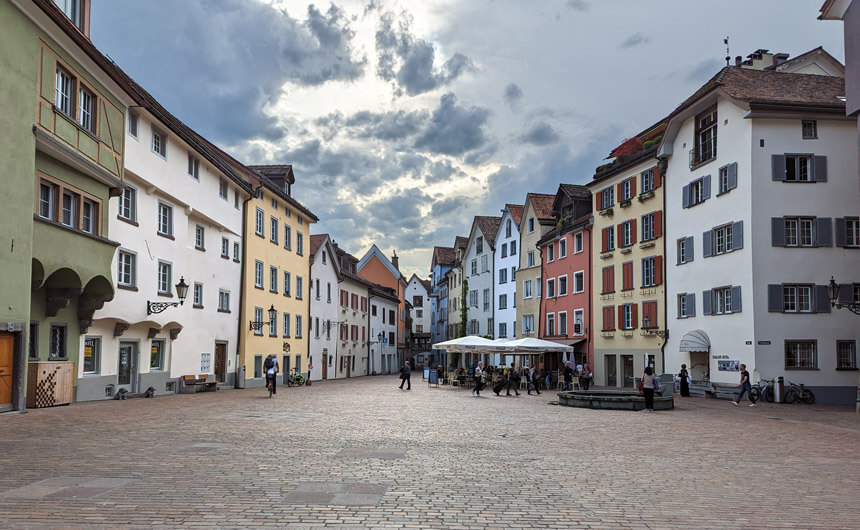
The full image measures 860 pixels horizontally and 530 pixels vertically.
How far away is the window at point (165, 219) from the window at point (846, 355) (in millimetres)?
27681

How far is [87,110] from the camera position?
75.6 feet

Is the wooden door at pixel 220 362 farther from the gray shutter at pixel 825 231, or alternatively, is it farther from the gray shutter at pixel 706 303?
the gray shutter at pixel 825 231

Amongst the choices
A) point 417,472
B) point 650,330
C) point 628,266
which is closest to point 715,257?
point 650,330

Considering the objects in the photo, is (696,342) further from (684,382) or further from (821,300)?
(821,300)

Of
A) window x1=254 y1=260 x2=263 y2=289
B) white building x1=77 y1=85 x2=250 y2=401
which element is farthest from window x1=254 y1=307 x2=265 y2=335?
white building x1=77 y1=85 x2=250 y2=401

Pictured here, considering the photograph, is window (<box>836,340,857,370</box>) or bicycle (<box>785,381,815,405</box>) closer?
bicycle (<box>785,381,815,405</box>)

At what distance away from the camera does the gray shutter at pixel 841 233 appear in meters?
31.4

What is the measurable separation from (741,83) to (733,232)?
7.18 metres

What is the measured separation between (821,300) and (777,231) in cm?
332

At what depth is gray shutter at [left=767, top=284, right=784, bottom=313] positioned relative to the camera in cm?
3108

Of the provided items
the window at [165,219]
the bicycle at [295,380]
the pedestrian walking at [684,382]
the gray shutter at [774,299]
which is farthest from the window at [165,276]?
the gray shutter at [774,299]

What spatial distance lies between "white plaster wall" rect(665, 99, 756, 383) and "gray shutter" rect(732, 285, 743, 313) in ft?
0.57

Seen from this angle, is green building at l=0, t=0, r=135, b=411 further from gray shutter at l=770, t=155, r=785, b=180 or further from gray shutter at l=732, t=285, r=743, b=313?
gray shutter at l=770, t=155, r=785, b=180

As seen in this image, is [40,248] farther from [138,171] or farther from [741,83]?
[741,83]
